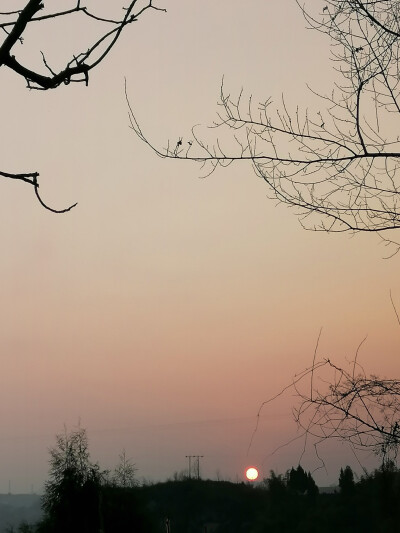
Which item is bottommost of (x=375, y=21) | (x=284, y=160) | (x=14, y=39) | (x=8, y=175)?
(x=8, y=175)

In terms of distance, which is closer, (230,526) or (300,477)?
(300,477)

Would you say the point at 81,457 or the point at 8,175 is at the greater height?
the point at 81,457

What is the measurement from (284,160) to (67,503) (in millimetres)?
25561

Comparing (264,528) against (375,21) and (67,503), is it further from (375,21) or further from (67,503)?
(375,21)

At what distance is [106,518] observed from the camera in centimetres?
2827

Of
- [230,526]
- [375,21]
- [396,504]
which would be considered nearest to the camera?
[375,21]

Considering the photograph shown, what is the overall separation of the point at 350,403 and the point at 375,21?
1.94 meters

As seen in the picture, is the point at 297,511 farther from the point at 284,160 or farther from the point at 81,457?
the point at 284,160

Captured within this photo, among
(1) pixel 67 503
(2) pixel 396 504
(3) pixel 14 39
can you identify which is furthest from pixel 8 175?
(1) pixel 67 503

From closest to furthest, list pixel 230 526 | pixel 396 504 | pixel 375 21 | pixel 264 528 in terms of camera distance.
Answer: pixel 375 21 < pixel 396 504 < pixel 264 528 < pixel 230 526

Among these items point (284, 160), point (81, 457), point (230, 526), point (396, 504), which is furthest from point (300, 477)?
point (284, 160)

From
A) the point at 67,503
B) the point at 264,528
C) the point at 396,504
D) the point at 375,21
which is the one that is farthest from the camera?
the point at 264,528

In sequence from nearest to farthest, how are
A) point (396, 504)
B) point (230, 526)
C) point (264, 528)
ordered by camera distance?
point (396, 504)
point (264, 528)
point (230, 526)

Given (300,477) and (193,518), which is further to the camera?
(193,518)
